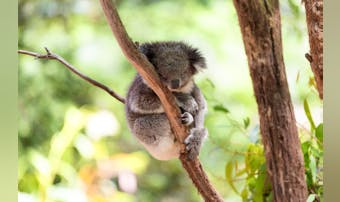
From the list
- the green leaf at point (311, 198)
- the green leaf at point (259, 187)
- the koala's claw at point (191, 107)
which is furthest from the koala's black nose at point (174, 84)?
the green leaf at point (311, 198)

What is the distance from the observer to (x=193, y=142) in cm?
255

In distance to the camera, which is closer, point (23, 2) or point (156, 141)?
point (156, 141)

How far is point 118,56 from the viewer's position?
2.92m

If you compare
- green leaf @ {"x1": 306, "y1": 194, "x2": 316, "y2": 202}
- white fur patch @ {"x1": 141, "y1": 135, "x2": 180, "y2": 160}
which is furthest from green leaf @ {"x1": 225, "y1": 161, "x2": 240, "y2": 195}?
green leaf @ {"x1": 306, "y1": 194, "x2": 316, "y2": 202}

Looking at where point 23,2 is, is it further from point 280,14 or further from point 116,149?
point 280,14

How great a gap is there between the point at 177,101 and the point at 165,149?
227 mm

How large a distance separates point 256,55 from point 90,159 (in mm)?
963

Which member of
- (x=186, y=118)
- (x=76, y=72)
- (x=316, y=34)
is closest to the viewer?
(x=316, y=34)

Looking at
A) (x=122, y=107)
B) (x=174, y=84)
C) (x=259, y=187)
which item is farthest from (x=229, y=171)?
(x=122, y=107)

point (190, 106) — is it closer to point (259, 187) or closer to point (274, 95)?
point (274, 95)

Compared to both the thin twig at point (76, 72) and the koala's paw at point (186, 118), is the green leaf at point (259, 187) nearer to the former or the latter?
the koala's paw at point (186, 118)

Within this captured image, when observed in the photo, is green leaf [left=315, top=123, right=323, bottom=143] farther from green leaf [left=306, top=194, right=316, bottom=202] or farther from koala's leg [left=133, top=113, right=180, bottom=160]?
koala's leg [left=133, top=113, right=180, bottom=160]

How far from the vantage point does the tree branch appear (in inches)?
93.3
